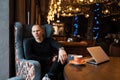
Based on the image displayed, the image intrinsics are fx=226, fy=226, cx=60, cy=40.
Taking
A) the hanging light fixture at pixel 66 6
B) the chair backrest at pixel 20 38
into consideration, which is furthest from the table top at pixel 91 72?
the hanging light fixture at pixel 66 6

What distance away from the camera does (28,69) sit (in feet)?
10.6

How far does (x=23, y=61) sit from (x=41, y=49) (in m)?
0.42

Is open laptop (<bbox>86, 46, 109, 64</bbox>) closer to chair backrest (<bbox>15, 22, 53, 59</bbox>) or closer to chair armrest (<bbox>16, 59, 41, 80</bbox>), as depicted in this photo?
chair armrest (<bbox>16, 59, 41, 80</bbox>)

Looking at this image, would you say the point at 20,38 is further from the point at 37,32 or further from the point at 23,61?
the point at 23,61

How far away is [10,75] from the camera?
3.67 meters

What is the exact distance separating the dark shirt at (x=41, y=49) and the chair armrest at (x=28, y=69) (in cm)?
16

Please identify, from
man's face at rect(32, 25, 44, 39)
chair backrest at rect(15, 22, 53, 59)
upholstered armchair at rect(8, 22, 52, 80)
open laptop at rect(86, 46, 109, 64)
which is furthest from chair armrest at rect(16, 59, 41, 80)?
open laptop at rect(86, 46, 109, 64)

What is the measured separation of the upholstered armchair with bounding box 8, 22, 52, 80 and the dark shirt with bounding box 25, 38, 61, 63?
0.10 metres

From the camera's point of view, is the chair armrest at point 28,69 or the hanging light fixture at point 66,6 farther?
the hanging light fixture at point 66,6

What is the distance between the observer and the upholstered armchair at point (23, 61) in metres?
3.13

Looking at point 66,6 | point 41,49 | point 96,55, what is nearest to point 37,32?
point 41,49
